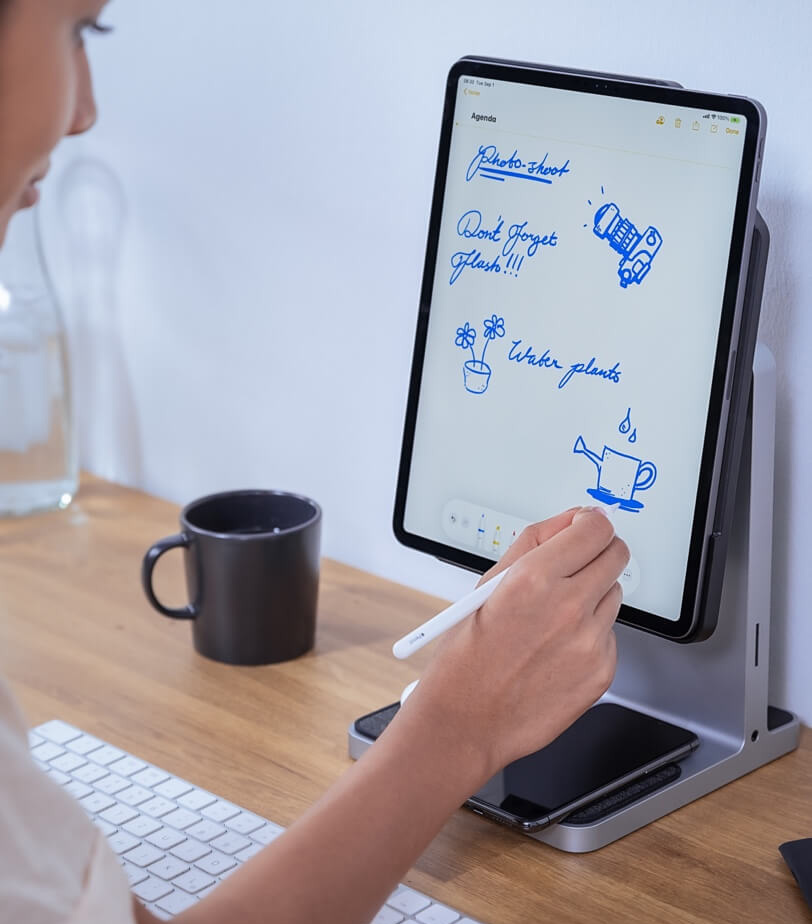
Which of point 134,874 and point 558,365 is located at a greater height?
point 558,365

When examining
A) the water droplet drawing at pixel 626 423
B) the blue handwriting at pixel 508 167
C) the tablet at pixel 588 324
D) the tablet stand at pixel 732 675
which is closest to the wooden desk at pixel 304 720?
the tablet stand at pixel 732 675

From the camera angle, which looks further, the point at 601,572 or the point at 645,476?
the point at 645,476

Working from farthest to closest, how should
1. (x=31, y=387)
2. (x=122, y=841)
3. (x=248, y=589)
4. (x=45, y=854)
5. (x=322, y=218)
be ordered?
(x=31, y=387), (x=322, y=218), (x=248, y=589), (x=122, y=841), (x=45, y=854)

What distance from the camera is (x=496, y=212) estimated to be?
0.85 metres

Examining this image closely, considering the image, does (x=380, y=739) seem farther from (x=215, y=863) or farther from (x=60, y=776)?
(x=60, y=776)

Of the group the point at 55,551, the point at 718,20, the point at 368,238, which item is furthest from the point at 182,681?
the point at 718,20

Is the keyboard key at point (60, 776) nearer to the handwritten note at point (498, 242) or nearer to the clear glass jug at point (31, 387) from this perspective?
the handwritten note at point (498, 242)

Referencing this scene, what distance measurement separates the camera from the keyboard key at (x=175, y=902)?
679mm

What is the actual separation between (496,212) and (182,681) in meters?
0.41

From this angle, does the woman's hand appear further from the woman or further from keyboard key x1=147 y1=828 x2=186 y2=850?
keyboard key x1=147 y1=828 x2=186 y2=850

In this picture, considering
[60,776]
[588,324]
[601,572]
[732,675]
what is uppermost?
[588,324]

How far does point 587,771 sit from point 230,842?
0.71ft

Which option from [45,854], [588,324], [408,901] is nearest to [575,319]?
[588,324]

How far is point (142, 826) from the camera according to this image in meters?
0.76
